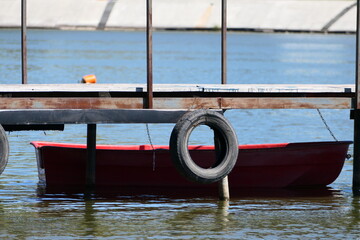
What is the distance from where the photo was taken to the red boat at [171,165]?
2084cm

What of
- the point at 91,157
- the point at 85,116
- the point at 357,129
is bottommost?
the point at 91,157

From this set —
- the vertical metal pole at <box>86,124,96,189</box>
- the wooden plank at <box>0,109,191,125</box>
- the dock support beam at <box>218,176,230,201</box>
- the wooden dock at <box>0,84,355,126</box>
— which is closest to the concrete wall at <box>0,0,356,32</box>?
the vertical metal pole at <box>86,124,96,189</box>

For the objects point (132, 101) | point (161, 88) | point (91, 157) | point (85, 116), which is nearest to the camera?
point (85, 116)

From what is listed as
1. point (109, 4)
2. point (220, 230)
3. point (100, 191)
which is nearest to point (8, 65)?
point (100, 191)

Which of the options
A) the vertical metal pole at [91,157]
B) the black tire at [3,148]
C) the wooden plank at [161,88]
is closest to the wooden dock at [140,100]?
the wooden plank at [161,88]

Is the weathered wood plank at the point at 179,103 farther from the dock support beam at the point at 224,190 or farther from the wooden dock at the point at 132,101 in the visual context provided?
the dock support beam at the point at 224,190

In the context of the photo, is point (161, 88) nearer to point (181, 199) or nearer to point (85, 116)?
point (85, 116)

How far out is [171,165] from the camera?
68.3 feet

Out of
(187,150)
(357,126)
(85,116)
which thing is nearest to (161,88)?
(187,150)

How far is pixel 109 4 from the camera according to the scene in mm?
132625

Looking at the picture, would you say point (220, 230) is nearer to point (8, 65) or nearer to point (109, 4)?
point (8, 65)

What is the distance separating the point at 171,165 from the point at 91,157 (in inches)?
70.4

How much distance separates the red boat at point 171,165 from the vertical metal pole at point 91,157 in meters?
0.13

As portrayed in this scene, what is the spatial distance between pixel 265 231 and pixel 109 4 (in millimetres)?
117386
